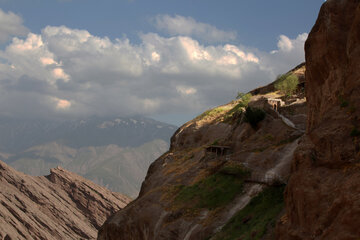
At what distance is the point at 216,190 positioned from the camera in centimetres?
4116

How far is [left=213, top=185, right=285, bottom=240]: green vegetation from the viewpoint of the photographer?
1064 inches

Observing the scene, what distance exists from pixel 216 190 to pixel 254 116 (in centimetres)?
1432

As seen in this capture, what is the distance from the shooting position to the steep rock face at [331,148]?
56.0ft

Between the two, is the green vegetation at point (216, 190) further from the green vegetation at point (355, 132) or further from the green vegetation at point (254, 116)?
the green vegetation at point (355, 132)

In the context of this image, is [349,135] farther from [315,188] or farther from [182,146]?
[182,146]

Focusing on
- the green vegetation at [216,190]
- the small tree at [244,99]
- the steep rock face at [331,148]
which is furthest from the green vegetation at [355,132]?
the small tree at [244,99]

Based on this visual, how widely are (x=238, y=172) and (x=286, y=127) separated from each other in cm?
978

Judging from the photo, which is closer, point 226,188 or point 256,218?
point 256,218

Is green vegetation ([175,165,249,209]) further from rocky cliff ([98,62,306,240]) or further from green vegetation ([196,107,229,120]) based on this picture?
green vegetation ([196,107,229,120])

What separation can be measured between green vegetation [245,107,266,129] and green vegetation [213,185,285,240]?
55.2 ft

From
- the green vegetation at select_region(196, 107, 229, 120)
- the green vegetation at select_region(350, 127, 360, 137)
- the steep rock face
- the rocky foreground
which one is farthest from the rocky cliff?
the green vegetation at select_region(196, 107, 229, 120)

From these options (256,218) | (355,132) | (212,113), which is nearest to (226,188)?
(256,218)

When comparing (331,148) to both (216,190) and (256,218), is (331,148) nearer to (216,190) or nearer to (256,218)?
(256,218)

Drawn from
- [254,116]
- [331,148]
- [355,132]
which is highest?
[254,116]
